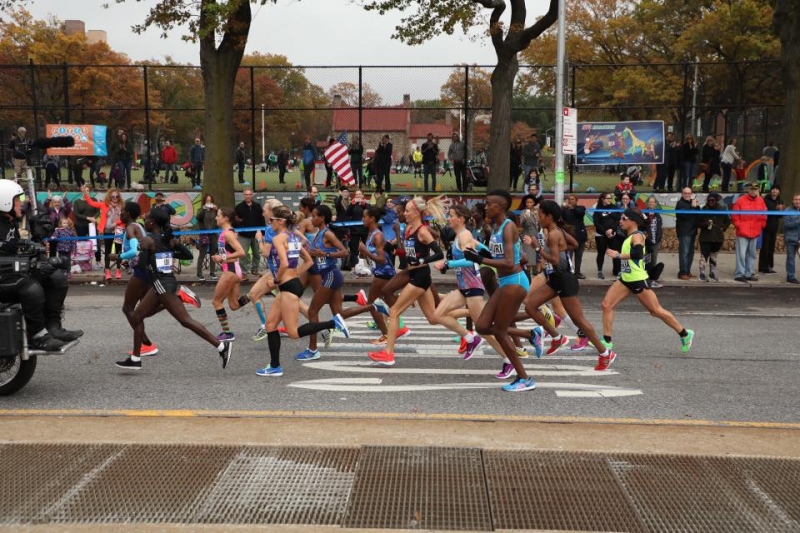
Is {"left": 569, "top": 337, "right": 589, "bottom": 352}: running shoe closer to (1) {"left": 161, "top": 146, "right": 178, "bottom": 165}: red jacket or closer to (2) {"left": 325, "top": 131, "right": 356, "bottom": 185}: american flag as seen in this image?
(2) {"left": 325, "top": 131, "right": 356, "bottom": 185}: american flag

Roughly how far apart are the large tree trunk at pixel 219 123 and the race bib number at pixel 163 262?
12903mm

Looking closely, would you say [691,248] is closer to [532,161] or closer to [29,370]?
[532,161]

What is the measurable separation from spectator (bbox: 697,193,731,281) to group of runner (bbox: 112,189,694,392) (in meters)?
8.29

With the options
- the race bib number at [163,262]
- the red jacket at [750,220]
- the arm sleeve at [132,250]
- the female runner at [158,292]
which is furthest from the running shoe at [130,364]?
the red jacket at [750,220]

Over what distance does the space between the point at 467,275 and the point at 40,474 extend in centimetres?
497

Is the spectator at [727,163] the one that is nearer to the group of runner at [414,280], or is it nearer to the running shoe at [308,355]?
the group of runner at [414,280]

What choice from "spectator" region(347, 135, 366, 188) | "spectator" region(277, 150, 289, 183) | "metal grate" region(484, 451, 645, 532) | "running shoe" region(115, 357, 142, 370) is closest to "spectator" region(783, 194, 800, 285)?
"spectator" region(347, 135, 366, 188)

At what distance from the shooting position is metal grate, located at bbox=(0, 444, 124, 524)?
17.5ft

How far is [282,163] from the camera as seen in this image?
30.9 m

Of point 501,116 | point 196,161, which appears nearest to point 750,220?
point 501,116

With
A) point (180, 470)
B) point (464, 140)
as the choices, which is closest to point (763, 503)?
point (180, 470)

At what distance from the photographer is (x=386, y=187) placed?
85.3ft

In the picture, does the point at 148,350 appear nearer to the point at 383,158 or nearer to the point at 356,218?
the point at 356,218

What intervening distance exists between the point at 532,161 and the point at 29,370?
1977 centimetres
